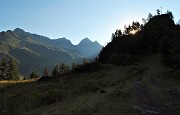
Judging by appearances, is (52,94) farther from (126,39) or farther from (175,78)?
(126,39)

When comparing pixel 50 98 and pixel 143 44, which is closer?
pixel 50 98

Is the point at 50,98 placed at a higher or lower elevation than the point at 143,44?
lower

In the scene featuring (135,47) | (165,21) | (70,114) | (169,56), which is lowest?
(70,114)

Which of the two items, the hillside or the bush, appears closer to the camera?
the bush

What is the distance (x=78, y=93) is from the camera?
1426 inches

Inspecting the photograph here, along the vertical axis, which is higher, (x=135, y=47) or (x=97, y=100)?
(x=135, y=47)

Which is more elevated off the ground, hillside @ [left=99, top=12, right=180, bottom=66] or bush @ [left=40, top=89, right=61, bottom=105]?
hillside @ [left=99, top=12, right=180, bottom=66]

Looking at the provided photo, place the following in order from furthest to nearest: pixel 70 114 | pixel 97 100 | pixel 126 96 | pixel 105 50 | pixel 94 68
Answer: pixel 105 50, pixel 94 68, pixel 126 96, pixel 97 100, pixel 70 114

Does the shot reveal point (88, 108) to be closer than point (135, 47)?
Yes

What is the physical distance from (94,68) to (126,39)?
6411 cm

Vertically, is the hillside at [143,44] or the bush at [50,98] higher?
the hillside at [143,44]

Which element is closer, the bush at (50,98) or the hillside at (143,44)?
the bush at (50,98)

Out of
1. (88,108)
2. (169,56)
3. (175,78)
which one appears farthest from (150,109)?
(169,56)

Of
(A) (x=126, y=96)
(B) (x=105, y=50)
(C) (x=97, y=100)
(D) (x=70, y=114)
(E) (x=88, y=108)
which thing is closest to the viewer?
(D) (x=70, y=114)
